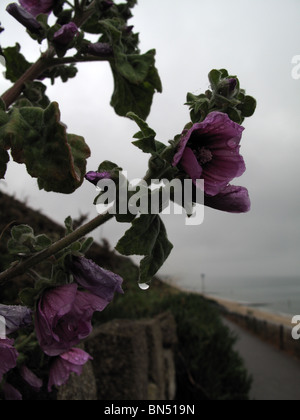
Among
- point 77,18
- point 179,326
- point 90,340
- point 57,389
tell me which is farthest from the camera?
point 179,326

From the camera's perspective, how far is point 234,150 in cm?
62

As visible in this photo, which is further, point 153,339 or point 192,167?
point 153,339

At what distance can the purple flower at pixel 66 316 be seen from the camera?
0.72m

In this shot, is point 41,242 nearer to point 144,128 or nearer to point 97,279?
point 97,279

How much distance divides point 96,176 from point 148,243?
0.45ft

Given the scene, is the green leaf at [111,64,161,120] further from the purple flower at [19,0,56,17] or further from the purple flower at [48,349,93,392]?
the purple flower at [48,349,93,392]

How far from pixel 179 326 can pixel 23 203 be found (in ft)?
9.42

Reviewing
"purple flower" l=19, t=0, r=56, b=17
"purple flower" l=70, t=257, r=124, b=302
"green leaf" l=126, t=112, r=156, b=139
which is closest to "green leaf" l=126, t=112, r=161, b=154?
"green leaf" l=126, t=112, r=156, b=139

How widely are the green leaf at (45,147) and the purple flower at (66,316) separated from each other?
0.23m

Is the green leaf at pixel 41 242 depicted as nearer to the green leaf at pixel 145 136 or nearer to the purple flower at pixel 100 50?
the green leaf at pixel 145 136

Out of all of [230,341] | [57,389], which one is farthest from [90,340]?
[230,341]

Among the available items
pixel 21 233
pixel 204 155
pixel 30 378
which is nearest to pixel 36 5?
pixel 21 233

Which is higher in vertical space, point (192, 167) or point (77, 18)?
point (77, 18)

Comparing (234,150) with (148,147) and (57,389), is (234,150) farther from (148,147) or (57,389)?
(57,389)
